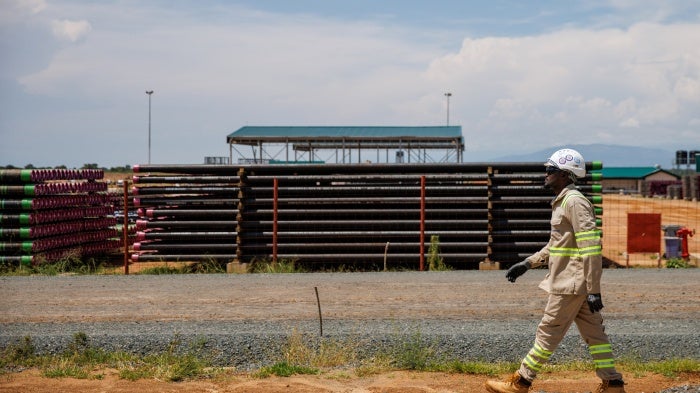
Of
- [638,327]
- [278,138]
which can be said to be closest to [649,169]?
[278,138]

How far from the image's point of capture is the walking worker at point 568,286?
20.2 ft

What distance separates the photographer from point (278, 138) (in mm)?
40906

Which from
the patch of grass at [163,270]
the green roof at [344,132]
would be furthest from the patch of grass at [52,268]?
the green roof at [344,132]

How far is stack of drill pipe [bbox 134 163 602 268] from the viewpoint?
Answer: 1764 centimetres

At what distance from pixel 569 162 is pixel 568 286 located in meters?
1.02

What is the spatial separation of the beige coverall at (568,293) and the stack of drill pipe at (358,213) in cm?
1101

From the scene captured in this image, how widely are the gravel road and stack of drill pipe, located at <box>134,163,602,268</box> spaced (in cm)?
160

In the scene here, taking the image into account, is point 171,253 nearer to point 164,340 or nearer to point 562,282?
point 164,340

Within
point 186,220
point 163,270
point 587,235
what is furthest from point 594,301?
point 186,220

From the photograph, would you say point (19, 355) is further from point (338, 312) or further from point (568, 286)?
point (568, 286)

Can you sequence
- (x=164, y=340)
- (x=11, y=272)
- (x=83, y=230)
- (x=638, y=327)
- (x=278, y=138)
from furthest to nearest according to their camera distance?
(x=278, y=138) < (x=83, y=230) < (x=11, y=272) < (x=638, y=327) < (x=164, y=340)

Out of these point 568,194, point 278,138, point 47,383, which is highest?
point 278,138

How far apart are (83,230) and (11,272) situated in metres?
4.27

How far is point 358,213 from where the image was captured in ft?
59.0
